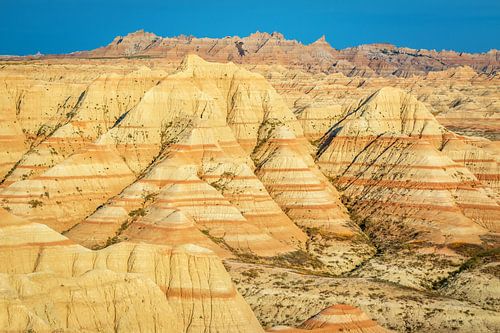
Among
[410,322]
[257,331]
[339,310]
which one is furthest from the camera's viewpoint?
[410,322]

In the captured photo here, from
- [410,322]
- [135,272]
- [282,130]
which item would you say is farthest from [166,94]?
[135,272]

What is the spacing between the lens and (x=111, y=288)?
59531mm

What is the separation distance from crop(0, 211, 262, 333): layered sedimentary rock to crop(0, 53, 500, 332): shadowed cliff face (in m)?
0.13

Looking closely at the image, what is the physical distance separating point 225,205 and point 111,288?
53403mm

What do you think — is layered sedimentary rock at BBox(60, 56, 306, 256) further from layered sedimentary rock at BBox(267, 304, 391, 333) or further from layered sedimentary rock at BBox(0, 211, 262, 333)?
layered sedimentary rock at BBox(0, 211, 262, 333)

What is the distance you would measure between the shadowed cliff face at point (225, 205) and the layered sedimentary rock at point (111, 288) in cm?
13

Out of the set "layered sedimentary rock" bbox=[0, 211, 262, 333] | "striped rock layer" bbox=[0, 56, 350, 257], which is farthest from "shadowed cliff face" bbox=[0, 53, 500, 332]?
"striped rock layer" bbox=[0, 56, 350, 257]

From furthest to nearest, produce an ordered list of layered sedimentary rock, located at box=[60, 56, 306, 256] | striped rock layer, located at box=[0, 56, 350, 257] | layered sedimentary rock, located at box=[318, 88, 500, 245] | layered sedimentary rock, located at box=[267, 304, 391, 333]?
layered sedimentary rock, located at box=[318, 88, 500, 245]
layered sedimentary rock, located at box=[60, 56, 306, 256]
striped rock layer, located at box=[0, 56, 350, 257]
layered sedimentary rock, located at box=[267, 304, 391, 333]

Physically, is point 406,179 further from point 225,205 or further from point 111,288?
point 111,288

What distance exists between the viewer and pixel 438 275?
10538 centimetres

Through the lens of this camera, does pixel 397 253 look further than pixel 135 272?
Yes

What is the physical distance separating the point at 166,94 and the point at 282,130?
62.4ft

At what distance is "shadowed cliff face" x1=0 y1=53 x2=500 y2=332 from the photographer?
65625 millimetres

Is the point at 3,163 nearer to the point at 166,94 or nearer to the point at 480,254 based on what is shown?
the point at 166,94
